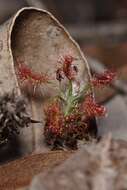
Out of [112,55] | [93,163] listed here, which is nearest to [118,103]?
[112,55]

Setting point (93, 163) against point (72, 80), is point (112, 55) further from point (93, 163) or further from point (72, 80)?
point (93, 163)

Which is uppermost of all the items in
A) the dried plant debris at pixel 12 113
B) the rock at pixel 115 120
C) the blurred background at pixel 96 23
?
the blurred background at pixel 96 23

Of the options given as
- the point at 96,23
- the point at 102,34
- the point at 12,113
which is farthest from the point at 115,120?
the point at 96,23

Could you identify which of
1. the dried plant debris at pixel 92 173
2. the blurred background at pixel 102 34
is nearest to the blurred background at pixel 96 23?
the blurred background at pixel 102 34

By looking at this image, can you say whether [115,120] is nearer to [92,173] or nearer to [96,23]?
[92,173]

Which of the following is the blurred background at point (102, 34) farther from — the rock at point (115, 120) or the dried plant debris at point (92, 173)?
the dried plant debris at point (92, 173)

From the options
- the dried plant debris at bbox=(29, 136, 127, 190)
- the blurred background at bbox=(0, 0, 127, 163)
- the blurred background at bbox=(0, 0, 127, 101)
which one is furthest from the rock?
the dried plant debris at bbox=(29, 136, 127, 190)
